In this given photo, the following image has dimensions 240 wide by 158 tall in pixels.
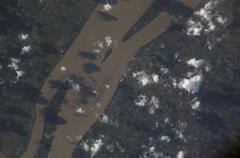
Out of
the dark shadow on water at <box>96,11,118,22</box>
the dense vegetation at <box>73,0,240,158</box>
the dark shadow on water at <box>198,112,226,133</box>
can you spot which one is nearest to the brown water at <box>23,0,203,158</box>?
the dark shadow on water at <box>96,11,118,22</box>

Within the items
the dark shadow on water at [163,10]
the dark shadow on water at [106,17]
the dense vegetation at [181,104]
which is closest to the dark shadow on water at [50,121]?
the dense vegetation at [181,104]

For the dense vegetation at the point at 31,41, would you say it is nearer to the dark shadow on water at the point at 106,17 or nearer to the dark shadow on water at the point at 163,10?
the dark shadow on water at the point at 106,17

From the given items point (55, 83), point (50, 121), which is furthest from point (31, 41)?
point (50, 121)

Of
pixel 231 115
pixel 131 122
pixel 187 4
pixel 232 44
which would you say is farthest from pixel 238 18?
pixel 131 122

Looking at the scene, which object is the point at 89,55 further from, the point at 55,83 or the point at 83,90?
the point at 55,83

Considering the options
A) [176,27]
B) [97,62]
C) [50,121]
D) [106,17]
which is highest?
[176,27]

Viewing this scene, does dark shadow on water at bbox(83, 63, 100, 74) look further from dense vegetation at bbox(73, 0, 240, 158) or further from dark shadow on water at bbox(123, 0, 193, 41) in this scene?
dark shadow on water at bbox(123, 0, 193, 41)

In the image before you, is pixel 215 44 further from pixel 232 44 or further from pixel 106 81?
pixel 106 81
